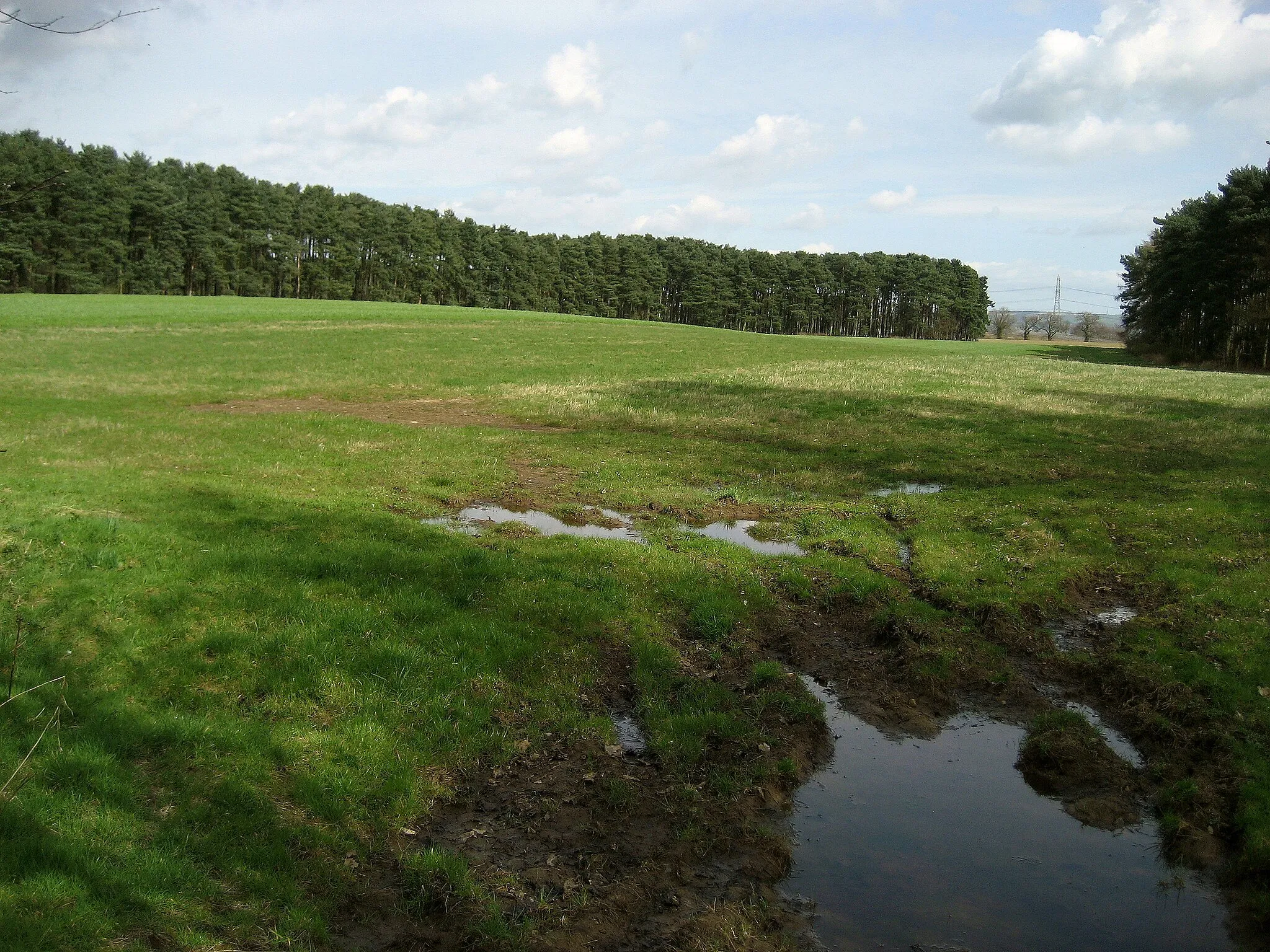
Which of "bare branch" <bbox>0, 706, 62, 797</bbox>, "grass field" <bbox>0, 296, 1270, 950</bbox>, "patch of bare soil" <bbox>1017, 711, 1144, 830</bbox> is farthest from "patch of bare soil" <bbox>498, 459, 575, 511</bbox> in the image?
"patch of bare soil" <bbox>1017, 711, 1144, 830</bbox>

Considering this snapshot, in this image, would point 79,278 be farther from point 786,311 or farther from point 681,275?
point 786,311

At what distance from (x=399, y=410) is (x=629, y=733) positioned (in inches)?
775

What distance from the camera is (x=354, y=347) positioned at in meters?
43.3

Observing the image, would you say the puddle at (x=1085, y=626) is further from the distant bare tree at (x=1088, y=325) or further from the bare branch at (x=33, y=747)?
the distant bare tree at (x=1088, y=325)

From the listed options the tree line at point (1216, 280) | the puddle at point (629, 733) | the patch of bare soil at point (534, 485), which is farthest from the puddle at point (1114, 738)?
the tree line at point (1216, 280)

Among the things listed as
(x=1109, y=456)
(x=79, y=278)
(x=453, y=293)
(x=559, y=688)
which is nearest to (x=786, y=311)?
(x=453, y=293)

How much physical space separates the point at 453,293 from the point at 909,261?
83.6 m

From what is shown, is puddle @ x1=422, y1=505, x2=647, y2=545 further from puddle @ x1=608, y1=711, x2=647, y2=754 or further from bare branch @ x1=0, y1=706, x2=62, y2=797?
bare branch @ x1=0, y1=706, x2=62, y2=797

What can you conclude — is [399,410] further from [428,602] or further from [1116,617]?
[1116,617]

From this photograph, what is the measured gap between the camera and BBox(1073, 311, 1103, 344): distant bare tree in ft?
424

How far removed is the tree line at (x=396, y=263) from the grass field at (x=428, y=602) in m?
51.5

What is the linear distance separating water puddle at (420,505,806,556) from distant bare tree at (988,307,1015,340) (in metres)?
145

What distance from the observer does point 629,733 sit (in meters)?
7.68

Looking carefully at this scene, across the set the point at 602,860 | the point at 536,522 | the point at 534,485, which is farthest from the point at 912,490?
the point at 602,860
